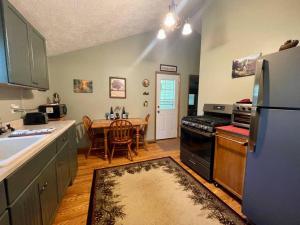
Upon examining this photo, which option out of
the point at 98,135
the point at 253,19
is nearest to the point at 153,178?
the point at 98,135

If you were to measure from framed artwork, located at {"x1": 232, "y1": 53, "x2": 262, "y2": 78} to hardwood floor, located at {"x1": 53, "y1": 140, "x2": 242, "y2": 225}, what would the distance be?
1803mm

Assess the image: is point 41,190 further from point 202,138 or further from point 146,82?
point 146,82

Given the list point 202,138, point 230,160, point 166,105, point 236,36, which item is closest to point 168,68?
point 166,105

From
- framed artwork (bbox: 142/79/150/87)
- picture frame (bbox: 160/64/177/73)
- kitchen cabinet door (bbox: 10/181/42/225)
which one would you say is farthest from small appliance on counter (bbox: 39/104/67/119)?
picture frame (bbox: 160/64/177/73)

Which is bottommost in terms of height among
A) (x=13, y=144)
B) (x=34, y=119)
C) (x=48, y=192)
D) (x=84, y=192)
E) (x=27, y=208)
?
(x=84, y=192)

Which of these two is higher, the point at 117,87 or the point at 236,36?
the point at 236,36

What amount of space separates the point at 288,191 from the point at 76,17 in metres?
3.06

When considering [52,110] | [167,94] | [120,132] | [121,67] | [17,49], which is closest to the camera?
[17,49]

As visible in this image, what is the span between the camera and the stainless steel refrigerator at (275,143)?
1118 millimetres

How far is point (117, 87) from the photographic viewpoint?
12.0ft

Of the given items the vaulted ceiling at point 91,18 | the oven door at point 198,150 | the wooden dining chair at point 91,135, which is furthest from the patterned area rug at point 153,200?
the vaulted ceiling at point 91,18

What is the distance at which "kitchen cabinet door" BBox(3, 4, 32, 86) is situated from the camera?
137 centimetres

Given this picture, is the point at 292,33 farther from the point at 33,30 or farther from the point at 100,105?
the point at 100,105

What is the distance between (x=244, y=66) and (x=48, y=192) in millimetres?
2981
